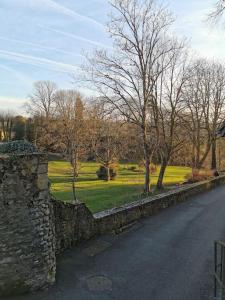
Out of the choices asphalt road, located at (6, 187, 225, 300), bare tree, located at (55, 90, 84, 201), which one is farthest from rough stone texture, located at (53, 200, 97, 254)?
bare tree, located at (55, 90, 84, 201)

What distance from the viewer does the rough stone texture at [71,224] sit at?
11.6m

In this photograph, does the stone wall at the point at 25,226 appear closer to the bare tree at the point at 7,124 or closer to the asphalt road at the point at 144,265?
the asphalt road at the point at 144,265

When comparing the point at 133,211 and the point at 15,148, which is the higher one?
the point at 15,148

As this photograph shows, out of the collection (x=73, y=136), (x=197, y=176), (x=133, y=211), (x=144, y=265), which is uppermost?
(x=73, y=136)

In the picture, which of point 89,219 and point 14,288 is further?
point 89,219

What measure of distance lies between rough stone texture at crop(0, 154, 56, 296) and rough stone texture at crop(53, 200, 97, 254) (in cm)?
169

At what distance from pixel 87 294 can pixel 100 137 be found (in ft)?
114

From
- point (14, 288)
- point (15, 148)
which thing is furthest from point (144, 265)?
point (15, 148)

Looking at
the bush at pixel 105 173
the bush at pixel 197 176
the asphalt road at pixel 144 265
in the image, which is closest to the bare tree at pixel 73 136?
the bush at pixel 105 173

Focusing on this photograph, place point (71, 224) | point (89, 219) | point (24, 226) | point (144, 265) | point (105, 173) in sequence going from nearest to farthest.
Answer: point (24, 226) < point (144, 265) < point (71, 224) < point (89, 219) < point (105, 173)

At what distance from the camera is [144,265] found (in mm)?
11406

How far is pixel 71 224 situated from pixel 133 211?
4930 millimetres

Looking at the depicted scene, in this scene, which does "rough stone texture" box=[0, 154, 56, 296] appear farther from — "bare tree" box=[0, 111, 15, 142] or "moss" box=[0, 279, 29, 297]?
"bare tree" box=[0, 111, 15, 142]

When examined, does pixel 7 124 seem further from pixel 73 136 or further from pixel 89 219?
pixel 89 219
